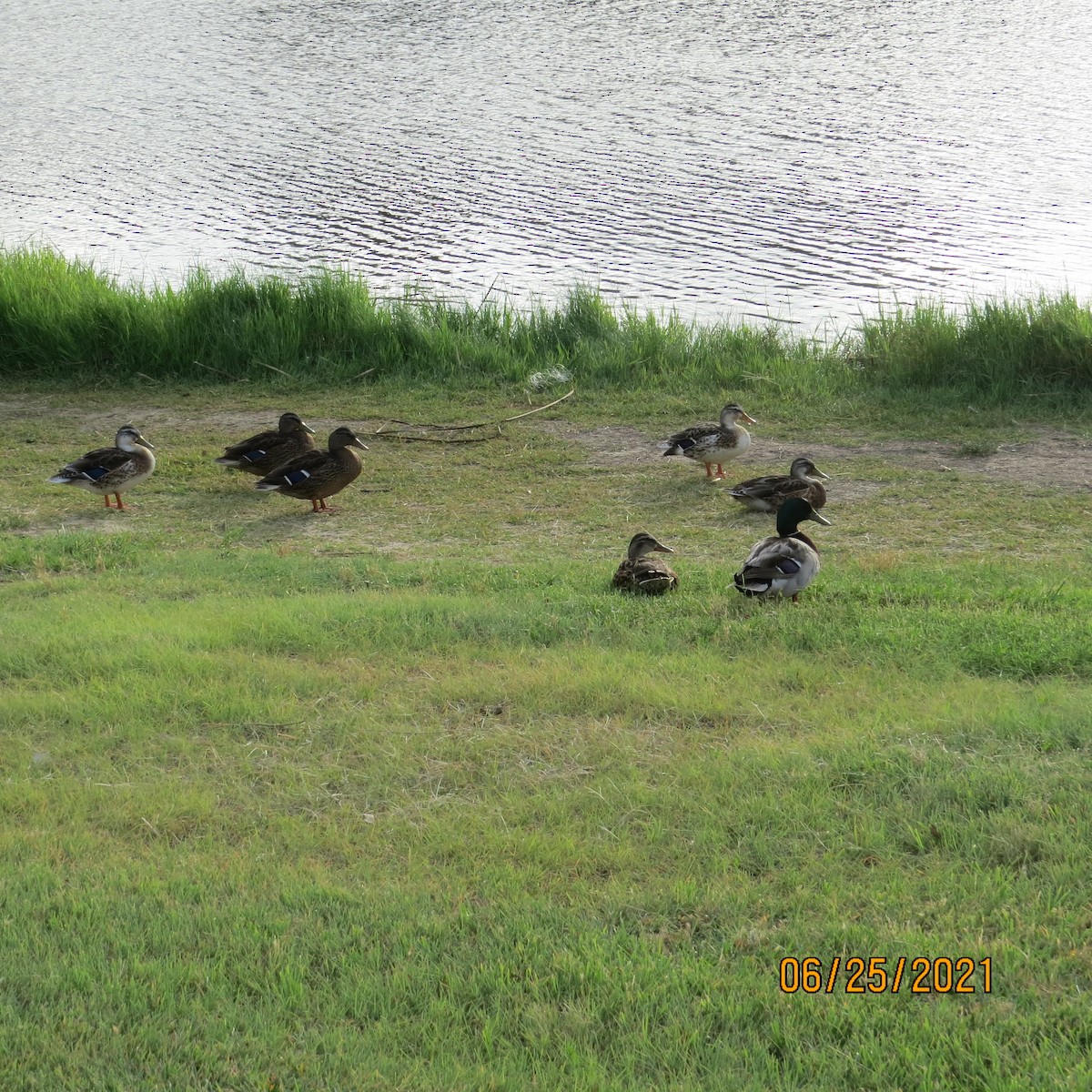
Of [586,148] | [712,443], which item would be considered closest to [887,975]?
[712,443]

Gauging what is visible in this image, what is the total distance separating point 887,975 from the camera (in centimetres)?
359

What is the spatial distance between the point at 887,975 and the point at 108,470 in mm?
8314

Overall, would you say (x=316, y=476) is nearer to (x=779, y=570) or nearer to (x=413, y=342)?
(x=779, y=570)

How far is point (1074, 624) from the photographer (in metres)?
6.56

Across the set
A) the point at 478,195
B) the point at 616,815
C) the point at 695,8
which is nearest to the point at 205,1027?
the point at 616,815

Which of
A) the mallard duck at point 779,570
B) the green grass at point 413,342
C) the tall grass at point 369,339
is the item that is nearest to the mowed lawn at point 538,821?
the mallard duck at point 779,570

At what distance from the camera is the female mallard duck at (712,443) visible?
1089cm

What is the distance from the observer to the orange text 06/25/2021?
3.54 m

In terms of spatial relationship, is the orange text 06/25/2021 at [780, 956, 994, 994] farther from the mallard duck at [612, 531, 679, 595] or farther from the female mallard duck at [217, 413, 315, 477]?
the female mallard duck at [217, 413, 315, 477]

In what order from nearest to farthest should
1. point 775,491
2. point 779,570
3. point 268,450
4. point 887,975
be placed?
point 887,975
point 779,570
point 775,491
point 268,450

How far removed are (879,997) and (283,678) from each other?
3.36 m

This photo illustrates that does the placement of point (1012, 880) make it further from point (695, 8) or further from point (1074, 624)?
point (695, 8)

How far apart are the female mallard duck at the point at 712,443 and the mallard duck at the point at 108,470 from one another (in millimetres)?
4471

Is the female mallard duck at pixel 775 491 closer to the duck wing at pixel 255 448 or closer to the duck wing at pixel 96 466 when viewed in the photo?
the duck wing at pixel 255 448
